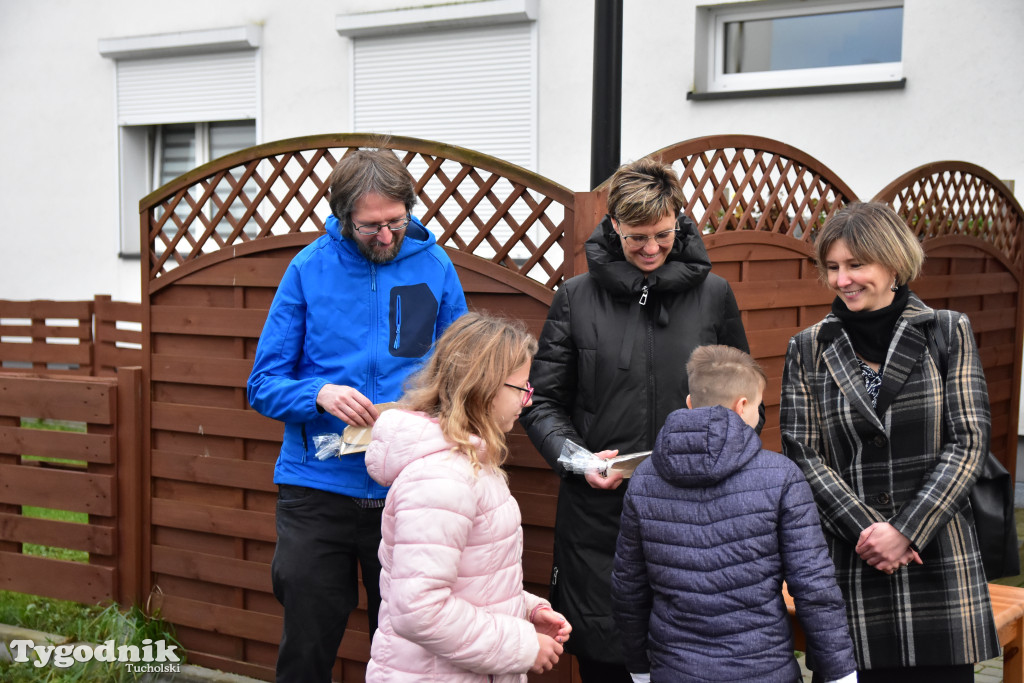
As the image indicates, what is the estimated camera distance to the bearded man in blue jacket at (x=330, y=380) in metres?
3.05

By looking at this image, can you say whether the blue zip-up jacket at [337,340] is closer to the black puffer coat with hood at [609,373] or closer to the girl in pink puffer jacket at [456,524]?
the black puffer coat with hood at [609,373]

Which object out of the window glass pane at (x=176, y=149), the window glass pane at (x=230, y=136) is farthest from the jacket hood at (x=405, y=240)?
the window glass pane at (x=176, y=149)

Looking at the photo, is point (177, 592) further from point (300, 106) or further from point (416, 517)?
point (300, 106)

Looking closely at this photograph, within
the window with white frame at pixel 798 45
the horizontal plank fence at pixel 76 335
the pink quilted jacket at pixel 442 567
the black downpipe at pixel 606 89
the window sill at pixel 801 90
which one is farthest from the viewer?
the horizontal plank fence at pixel 76 335

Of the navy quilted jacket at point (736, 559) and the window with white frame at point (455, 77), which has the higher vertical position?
the window with white frame at point (455, 77)

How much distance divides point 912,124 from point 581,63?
102 inches

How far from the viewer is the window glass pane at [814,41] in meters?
7.33

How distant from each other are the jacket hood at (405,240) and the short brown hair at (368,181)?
0.08 metres

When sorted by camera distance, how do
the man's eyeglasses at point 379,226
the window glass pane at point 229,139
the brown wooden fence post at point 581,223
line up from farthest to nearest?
the window glass pane at point 229,139 → the brown wooden fence post at point 581,223 → the man's eyeglasses at point 379,226

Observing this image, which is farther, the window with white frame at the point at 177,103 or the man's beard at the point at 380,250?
the window with white frame at the point at 177,103

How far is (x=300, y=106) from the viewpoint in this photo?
9.43 m

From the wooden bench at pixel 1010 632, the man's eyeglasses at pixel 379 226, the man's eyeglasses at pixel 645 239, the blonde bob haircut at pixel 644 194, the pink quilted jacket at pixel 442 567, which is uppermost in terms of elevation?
the blonde bob haircut at pixel 644 194

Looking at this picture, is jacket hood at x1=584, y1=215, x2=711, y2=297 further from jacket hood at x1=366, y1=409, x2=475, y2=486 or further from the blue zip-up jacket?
jacket hood at x1=366, y1=409, x2=475, y2=486

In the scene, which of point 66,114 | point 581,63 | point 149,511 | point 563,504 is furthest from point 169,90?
point 563,504
